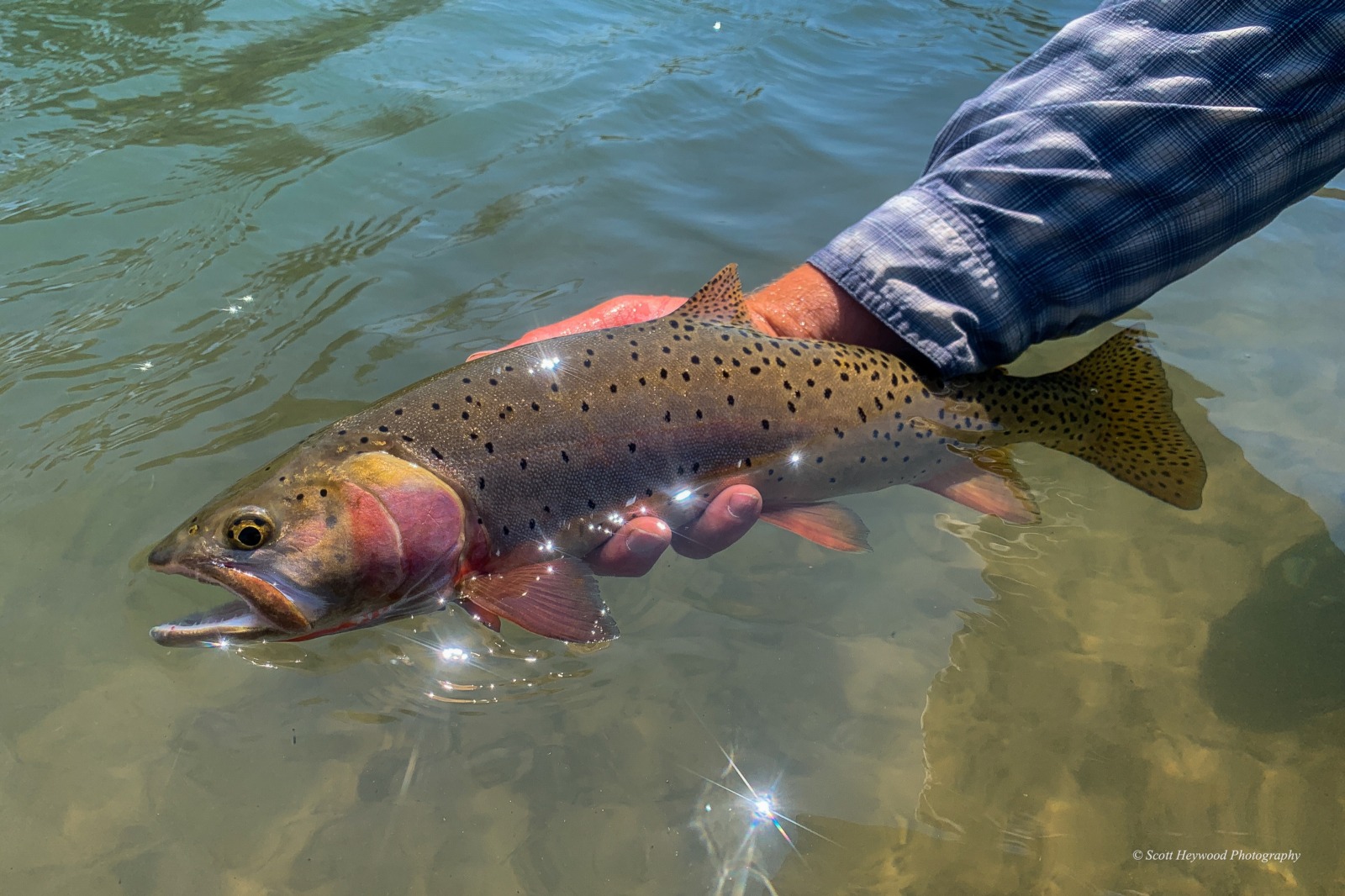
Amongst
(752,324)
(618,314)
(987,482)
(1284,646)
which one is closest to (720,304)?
(752,324)

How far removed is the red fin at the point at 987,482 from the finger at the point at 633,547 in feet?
4.18

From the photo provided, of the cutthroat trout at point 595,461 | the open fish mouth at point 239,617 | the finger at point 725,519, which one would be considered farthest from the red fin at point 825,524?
the open fish mouth at point 239,617

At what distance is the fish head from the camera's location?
110 inches

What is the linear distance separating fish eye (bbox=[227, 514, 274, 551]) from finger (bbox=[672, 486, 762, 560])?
1517 millimetres

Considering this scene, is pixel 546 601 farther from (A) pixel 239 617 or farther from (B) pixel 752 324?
(B) pixel 752 324

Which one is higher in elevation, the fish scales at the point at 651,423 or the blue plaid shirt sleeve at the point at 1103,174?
the blue plaid shirt sleeve at the point at 1103,174

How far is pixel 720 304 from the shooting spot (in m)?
3.69

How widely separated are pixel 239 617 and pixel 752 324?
A: 2262 millimetres

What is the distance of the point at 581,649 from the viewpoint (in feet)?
12.1

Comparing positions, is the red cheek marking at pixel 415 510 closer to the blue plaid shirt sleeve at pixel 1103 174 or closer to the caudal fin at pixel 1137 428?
the blue plaid shirt sleeve at pixel 1103 174

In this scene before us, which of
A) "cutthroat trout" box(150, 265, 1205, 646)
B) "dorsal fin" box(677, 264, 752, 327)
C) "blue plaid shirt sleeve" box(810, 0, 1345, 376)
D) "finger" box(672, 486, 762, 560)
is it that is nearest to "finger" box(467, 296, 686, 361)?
"dorsal fin" box(677, 264, 752, 327)

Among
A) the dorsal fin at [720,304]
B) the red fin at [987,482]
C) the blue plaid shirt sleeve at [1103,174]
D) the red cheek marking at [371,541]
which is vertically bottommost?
the red fin at [987,482]

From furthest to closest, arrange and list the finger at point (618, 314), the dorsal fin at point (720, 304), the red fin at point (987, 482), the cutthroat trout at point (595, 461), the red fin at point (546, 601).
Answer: the finger at point (618, 314), the red fin at point (987, 482), the dorsal fin at point (720, 304), the red fin at point (546, 601), the cutthroat trout at point (595, 461)

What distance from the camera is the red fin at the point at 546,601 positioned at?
303 centimetres
